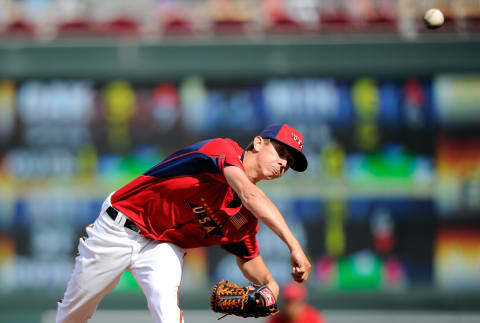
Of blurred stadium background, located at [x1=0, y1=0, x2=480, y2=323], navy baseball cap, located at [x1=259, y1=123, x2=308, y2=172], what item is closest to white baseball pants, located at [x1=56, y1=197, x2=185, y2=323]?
navy baseball cap, located at [x1=259, y1=123, x2=308, y2=172]

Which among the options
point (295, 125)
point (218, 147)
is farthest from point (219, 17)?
point (218, 147)

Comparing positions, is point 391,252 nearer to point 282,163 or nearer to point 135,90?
point 135,90

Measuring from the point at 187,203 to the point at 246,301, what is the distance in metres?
0.58

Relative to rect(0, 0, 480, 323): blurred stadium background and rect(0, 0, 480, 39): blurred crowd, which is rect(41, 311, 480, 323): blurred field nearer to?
rect(0, 0, 480, 323): blurred stadium background

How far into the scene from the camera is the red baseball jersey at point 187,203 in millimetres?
3250

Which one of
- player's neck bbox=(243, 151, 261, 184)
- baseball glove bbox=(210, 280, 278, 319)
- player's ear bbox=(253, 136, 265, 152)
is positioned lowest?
baseball glove bbox=(210, 280, 278, 319)

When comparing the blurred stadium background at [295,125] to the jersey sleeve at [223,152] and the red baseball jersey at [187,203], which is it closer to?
the red baseball jersey at [187,203]

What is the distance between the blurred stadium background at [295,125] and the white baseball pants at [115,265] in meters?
3.54

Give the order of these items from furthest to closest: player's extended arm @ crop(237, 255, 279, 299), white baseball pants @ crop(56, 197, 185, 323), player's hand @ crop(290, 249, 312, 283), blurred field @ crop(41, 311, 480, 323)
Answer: blurred field @ crop(41, 311, 480, 323) < player's extended arm @ crop(237, 255, 279, 299) < white baseball pants @ crop(56, 197, 185, 323) < player's hand @ crop(290, 249, 312, 283)

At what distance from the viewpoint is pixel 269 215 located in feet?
9.31

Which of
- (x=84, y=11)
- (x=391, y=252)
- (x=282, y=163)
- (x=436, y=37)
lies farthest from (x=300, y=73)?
(x=282, y=163)

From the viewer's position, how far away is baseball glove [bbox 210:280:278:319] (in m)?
3.24

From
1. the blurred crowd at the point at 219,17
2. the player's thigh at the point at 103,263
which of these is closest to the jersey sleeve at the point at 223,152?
the player's thigh at the point at 103,263

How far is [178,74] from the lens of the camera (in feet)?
23.5
